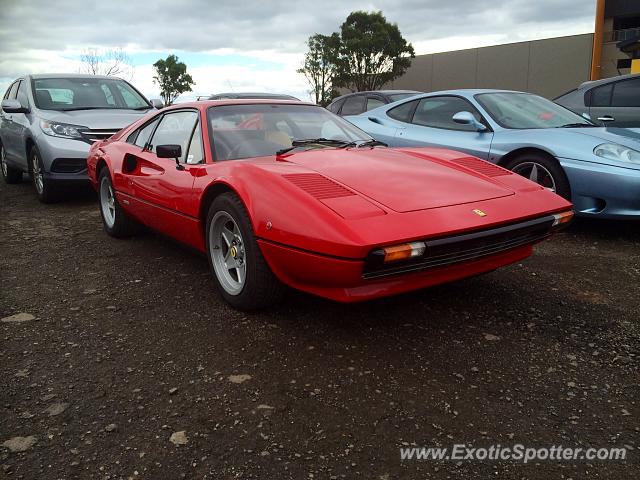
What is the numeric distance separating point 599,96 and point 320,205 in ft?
18.7

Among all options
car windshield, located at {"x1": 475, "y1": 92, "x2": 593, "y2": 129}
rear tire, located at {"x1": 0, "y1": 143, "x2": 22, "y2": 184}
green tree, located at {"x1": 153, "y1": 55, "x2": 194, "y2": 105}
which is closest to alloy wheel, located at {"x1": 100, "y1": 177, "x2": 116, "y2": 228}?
car windshield, located at {"x1": 475, "y1": 92, "x2": 593, "y2": 129}

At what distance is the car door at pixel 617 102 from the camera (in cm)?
625

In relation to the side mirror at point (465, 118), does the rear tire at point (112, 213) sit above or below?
below

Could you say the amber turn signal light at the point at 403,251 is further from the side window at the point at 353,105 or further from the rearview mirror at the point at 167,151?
the side window at the point at 353,105

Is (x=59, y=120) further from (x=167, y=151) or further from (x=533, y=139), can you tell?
(x=533, y=139)

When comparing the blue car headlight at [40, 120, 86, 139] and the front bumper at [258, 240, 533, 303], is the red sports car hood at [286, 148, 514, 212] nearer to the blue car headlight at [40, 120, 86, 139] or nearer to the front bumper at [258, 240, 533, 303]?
the front bumper at [258, 240, 533, 303]

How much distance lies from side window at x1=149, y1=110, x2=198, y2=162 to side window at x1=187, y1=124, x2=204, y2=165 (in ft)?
0.20

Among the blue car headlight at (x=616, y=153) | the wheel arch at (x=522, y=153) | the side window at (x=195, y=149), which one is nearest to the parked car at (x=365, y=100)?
the wheel arch at (x=522, y=153)

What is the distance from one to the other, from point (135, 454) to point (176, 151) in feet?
6.37

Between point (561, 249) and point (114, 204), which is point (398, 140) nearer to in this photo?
point (561, 249)

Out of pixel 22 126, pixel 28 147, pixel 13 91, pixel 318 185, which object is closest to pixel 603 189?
pixel 318 185

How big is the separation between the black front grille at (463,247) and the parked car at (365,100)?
5401 mm

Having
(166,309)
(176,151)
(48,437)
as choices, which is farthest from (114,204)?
(48,437)

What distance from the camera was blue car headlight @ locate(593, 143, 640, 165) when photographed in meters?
4.11
